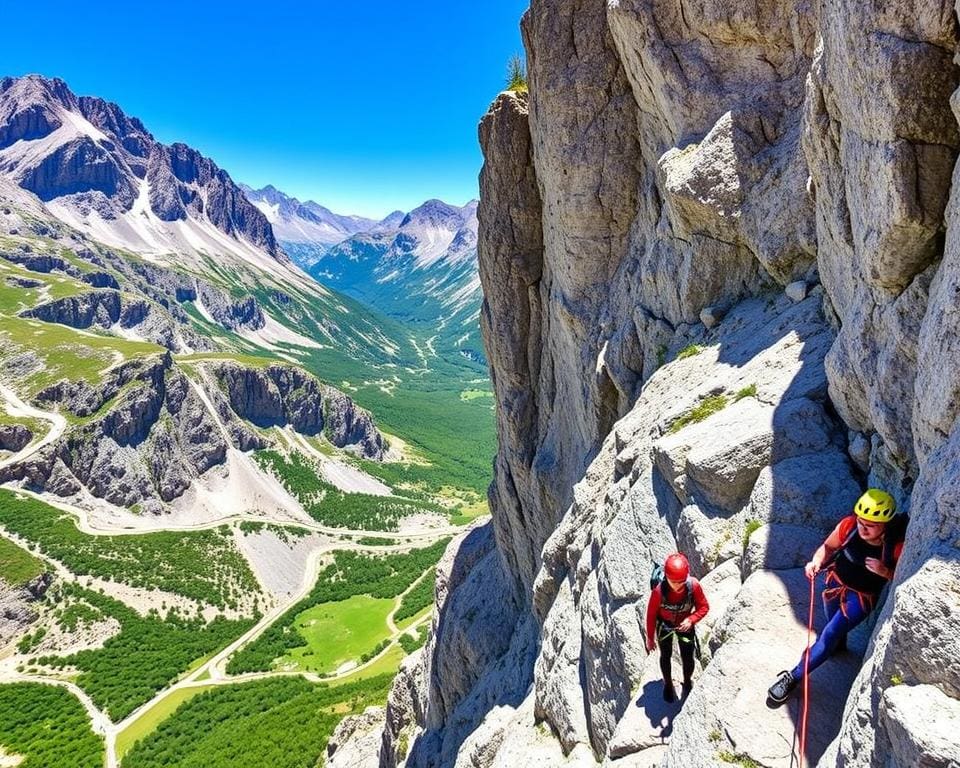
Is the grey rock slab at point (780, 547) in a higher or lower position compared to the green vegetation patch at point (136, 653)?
higher

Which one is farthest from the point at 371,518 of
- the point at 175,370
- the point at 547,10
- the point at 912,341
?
the point at 912,341

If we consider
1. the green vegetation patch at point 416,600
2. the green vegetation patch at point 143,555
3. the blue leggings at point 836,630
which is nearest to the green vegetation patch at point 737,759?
the blue leggings at point 836,630

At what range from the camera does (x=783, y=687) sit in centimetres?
927

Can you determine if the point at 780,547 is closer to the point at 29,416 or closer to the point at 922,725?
the point at 922,725

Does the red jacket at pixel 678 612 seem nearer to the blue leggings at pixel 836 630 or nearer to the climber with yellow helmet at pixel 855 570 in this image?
the climber with yellow helmet at pixel 855 570

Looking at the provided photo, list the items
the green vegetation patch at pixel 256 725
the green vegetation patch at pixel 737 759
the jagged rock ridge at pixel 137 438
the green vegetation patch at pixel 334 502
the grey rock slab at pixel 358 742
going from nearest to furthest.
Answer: the green vegetation patch at pixel 737 759 < the grey rock slab at pixel 358 742 < the green vegetation patch at pixel 256 725 < the jagged rock ridge at pixel 137 438 < the green vegetation patch at pixel 334 502

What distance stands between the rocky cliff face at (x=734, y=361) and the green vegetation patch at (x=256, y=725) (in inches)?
1609

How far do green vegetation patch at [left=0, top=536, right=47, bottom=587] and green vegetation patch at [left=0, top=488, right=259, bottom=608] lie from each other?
12.5 feet

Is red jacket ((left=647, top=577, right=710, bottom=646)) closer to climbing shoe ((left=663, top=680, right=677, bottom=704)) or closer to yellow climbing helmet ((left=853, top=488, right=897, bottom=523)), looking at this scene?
climbing shoe ((left=663, top=680, right=677, bottom=704))

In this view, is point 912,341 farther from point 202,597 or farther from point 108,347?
point 108,347

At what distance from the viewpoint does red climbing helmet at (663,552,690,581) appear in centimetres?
1094

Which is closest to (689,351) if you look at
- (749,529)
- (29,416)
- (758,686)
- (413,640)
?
(749,529)

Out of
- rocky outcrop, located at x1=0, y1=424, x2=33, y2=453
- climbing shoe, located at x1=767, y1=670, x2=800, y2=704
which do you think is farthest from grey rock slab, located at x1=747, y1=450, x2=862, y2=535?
rocky outcrop, located at x1=0, y1=424, x2=33, y2=453

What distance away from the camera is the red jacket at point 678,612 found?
36.4ft
